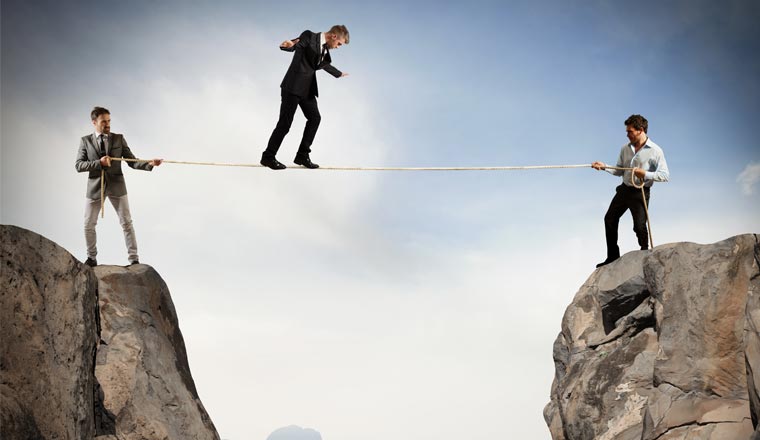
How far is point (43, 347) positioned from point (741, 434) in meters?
8.48

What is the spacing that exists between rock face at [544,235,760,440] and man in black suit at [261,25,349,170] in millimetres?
6014

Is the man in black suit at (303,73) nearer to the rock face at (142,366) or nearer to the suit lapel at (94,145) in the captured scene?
the suit lapel at (94,145)

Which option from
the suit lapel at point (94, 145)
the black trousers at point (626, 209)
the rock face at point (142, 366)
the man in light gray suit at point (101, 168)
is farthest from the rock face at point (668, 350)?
the suit lapel at point (94, 145)

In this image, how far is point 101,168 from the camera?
1083 centimetres

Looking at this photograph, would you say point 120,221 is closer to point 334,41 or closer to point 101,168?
point 101,168

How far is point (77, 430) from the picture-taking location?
824cm

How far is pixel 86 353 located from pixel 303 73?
500 centimetres

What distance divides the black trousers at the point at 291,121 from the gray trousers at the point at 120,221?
2728 millimetres

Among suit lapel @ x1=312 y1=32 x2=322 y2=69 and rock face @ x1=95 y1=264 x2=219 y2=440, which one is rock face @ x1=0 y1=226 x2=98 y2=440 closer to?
rock face @ x1=95 y1=264 x2=219 y2=440

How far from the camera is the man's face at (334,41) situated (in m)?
10.1

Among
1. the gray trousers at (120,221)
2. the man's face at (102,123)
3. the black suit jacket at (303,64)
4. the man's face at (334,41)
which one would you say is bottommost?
the gray trousers at (120,221)

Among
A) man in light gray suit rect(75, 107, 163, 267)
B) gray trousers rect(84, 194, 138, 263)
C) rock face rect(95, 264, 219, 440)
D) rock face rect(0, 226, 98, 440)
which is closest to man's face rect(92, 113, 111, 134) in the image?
man in light gray suit rect(75, 107, 163, 267)

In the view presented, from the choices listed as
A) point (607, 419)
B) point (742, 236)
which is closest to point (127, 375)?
point (607, 419)

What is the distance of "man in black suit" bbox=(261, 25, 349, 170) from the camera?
10031mm
